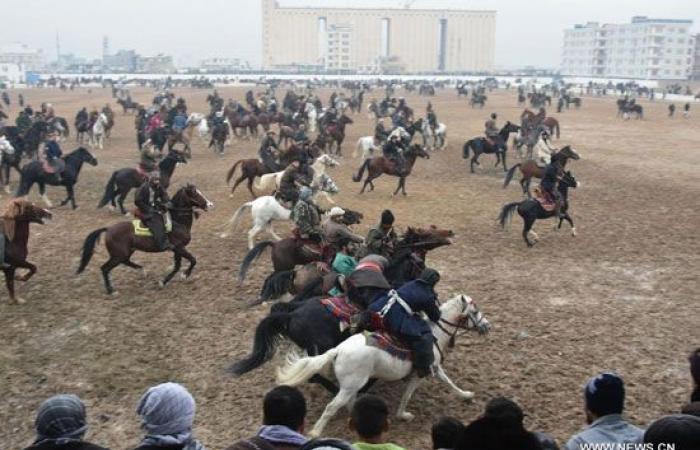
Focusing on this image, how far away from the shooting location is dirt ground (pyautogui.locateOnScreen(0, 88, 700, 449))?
672cm

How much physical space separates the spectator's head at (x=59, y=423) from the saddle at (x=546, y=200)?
1081cm

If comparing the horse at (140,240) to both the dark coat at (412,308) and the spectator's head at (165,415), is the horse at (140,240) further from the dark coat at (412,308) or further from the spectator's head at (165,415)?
the spectator's head at (165,415)

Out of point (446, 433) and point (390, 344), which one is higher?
point (446, 433)

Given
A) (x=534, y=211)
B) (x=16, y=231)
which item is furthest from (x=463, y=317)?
(x=16, y=231)

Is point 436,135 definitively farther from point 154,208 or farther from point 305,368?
point 305,368

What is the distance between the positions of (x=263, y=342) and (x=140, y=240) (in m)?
4.47

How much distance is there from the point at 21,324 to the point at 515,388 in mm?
6851

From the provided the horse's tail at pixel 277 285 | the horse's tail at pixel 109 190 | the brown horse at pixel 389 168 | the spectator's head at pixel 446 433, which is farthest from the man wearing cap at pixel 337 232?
the brown horse at pixel 389 168

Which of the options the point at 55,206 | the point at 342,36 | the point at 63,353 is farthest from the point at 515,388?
the point at 342,36

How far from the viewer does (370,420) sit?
393 centimetres

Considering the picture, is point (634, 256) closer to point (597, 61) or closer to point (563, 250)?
point (563, 250)

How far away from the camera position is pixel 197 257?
1202 centimetres

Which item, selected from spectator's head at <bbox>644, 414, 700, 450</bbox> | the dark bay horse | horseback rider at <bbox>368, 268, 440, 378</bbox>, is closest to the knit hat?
spectator's head at <bbox>644, 414, 700, 450</bbox>

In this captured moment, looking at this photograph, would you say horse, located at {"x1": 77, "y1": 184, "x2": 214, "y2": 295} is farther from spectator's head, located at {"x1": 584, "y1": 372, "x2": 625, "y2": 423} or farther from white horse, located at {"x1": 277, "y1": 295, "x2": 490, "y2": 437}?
spectator's head, located at {"x1": 584, "y1": 372, "x2": 625, "y2": 423}
